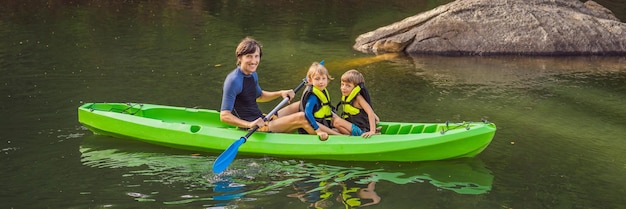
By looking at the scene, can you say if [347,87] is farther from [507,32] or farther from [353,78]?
[507,32]

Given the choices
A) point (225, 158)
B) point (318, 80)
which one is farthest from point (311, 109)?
point (225, 158)

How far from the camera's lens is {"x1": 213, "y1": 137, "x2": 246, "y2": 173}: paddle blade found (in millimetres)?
6734

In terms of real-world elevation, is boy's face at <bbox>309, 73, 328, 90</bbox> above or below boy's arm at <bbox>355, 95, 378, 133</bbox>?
above

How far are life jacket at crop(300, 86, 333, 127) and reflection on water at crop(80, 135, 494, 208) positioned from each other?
46 centimetres

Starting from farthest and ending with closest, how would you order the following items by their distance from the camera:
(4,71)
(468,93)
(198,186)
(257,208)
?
(4,71)
(468,93)
(198,186)
(257,208)

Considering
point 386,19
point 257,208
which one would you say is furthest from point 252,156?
point 386,19

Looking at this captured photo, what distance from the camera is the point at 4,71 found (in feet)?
36.1

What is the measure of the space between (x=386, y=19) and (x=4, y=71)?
27.1ft

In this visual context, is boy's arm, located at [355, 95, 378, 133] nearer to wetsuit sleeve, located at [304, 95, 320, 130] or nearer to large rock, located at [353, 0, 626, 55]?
wetsuit sleeve, located at [304, 95, 320, 130]

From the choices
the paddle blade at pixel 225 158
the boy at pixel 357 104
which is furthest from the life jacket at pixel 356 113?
the paddle blade at pixel 225 158

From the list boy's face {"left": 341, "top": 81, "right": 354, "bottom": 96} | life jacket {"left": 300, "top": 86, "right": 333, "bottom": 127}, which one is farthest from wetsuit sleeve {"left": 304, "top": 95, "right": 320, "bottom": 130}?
boy's face {"left": 341, "top": 81, "right": 354, "bottom": 96}

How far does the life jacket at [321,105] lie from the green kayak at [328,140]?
30 centimetres

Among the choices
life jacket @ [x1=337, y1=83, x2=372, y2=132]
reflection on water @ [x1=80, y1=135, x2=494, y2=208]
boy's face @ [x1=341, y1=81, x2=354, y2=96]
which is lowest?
reflection on water @ [x1=80, y1=135, x2=494, y2=208]

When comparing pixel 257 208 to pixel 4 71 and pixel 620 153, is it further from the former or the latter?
pixel 4 71
